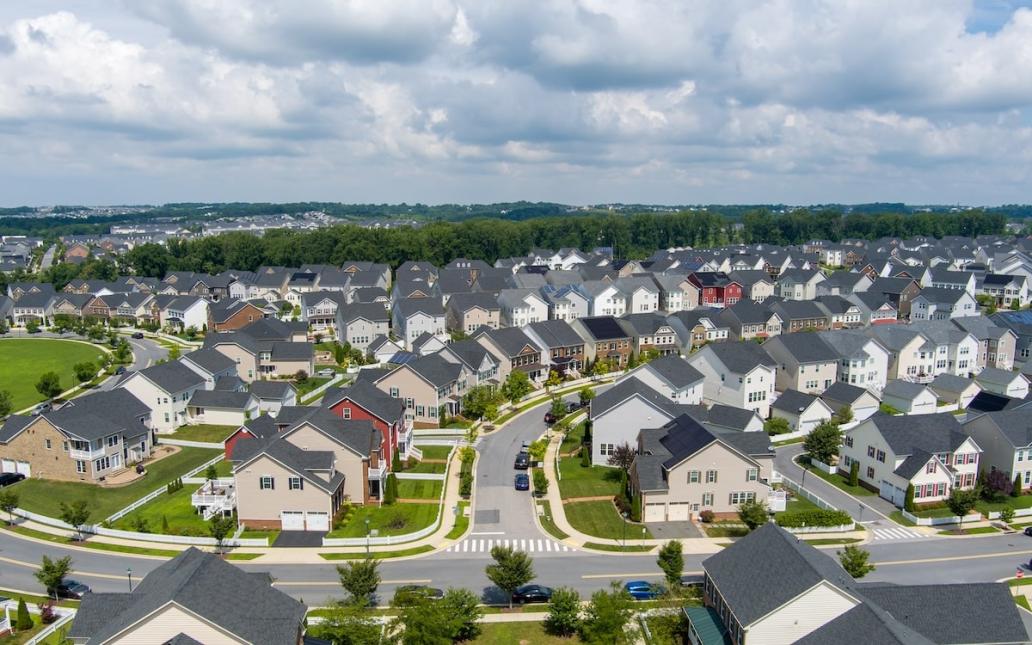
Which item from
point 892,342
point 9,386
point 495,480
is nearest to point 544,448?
point 495,480

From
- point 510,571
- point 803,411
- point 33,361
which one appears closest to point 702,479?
point 510,571

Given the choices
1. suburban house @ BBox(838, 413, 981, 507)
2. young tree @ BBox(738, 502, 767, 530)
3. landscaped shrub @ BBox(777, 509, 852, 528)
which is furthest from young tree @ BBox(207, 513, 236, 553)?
suburban house @ BBox(838, 413, 981, 507)

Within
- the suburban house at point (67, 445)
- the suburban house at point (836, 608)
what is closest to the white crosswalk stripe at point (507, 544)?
the suburban house at point (836, 608)

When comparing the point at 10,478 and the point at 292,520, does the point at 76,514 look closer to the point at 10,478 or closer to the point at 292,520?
the point at 292,520

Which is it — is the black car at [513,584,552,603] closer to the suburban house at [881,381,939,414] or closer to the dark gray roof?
the dark gray roof

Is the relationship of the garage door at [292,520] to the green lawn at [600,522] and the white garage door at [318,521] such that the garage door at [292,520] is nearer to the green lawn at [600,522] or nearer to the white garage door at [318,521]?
the white garage door at [318,521]

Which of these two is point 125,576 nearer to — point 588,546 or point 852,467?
point 588,546

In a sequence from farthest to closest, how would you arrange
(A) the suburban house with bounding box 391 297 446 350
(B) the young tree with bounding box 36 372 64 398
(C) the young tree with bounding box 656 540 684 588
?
(A) the suburban house with bounding box 391 297 446 350 → (B) the young tree with bounding box 36 372 64 398 → (C) the young tree with bounding box 656 540 684 588
